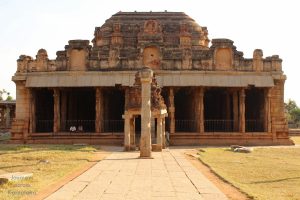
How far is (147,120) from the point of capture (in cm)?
1706

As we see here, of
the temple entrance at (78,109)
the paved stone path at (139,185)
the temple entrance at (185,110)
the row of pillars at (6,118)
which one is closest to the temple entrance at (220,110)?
the temple entrance at (185,110)

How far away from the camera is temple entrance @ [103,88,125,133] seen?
2903cm

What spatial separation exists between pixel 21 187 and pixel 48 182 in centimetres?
98

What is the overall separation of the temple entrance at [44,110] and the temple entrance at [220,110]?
11353mm

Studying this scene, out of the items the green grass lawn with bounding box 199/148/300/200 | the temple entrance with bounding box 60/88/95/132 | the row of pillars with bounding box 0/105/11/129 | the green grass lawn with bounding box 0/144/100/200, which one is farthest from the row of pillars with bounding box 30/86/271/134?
the row of pillars with bounding box 0/105/11/129

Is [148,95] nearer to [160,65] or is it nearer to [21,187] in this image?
[21,187]

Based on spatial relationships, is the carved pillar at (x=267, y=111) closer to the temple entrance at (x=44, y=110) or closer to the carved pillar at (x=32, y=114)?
the temple entrance at (x=44, y=110)

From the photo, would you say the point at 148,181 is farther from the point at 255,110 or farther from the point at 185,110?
the point at 255,110

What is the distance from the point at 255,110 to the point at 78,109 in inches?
533

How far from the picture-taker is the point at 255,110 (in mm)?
30422

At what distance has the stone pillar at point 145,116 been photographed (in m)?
16.6

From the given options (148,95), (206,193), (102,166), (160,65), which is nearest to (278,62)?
(160,65)

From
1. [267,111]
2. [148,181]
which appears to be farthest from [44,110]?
[148,181]

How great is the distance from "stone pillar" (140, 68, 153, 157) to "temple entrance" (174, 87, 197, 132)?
36.5 feet
